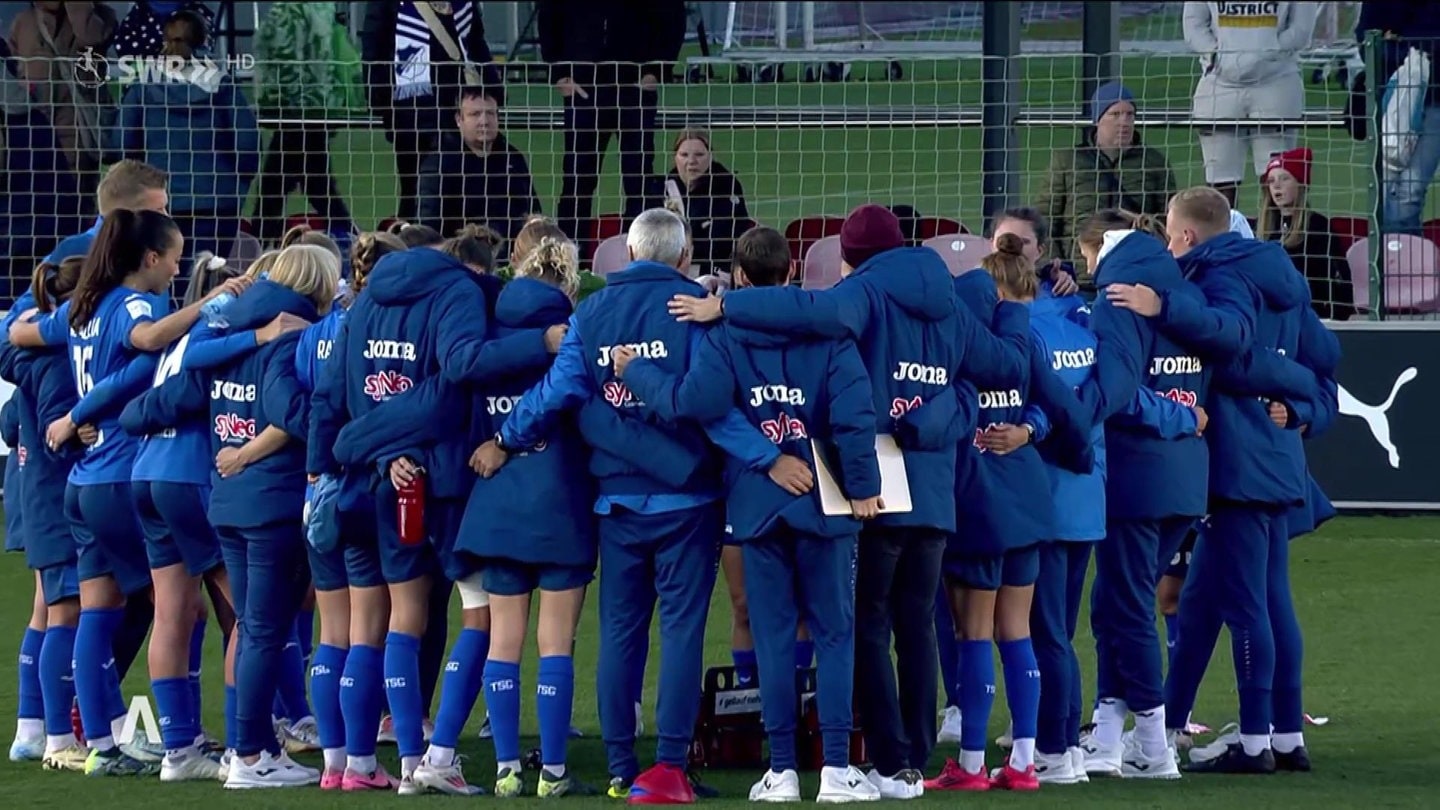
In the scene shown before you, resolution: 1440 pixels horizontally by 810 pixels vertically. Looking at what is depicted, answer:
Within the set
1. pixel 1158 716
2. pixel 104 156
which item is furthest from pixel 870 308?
pixel 104 156

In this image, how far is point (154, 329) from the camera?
7742 millimetres

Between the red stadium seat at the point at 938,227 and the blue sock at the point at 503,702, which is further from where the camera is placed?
the red stadium seat at the point at 938,227

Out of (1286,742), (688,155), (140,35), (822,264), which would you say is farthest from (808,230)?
(1286,742)

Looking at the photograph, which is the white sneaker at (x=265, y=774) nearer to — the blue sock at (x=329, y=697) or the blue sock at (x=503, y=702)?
the blue sock at (x=329, y=697)

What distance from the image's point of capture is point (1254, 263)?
789cm

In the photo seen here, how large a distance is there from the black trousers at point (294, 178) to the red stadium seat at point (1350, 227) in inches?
203

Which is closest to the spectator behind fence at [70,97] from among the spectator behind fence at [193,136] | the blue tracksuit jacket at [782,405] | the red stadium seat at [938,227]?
the spectator behind fence at [193,136]

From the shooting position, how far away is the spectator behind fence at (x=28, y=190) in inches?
510

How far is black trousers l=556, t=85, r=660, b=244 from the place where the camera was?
12703 mm

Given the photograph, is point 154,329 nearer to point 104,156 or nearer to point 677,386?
point 677,386

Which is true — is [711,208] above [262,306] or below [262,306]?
above

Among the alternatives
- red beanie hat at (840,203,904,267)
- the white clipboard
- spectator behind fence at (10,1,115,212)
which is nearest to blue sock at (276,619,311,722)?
the white clipboard

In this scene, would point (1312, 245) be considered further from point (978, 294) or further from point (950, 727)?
point (978, 294)

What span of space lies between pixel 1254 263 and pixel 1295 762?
5.31 feet
